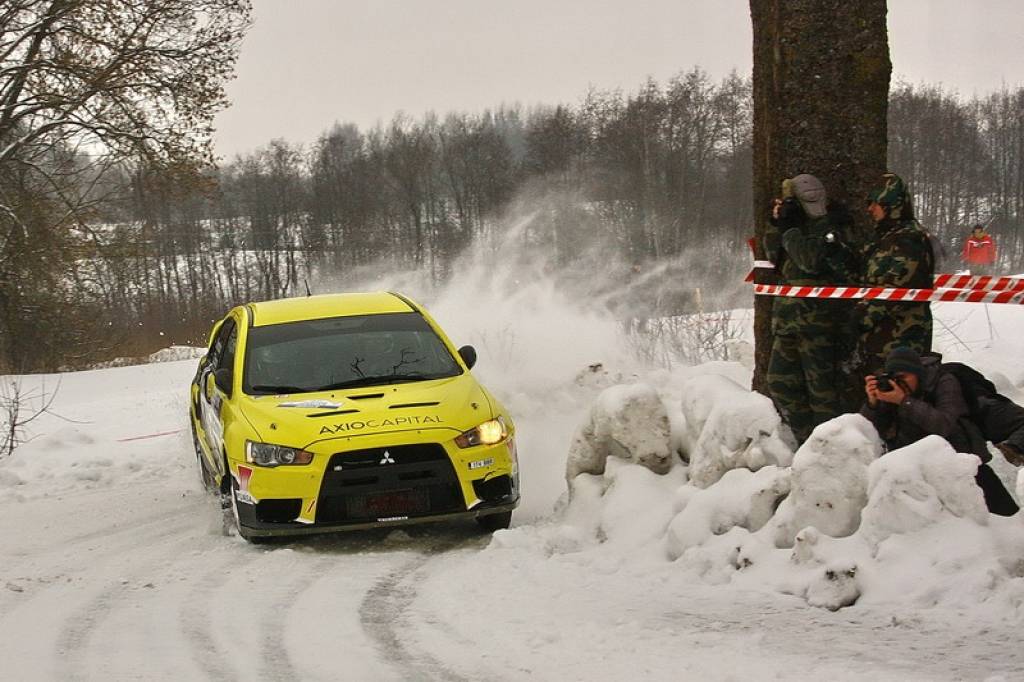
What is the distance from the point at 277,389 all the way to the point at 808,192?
13.0 ft

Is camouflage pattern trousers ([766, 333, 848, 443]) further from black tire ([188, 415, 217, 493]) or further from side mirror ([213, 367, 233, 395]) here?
black tire ([188, 415, 217, 493])

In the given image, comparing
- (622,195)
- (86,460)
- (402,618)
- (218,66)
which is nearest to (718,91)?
(622,195)

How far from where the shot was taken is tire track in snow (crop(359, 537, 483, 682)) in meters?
4.73

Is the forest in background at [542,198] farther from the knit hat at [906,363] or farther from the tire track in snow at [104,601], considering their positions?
the knit hat at [906,363]

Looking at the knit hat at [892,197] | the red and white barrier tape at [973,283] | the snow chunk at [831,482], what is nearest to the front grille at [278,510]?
the snow chunk at [831,482]

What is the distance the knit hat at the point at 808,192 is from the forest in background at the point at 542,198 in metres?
46.0

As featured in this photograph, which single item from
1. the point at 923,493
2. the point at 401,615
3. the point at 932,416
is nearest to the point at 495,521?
the point at 401,615

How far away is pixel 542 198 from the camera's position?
79438 millimetres

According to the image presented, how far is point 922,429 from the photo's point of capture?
5.63 meters

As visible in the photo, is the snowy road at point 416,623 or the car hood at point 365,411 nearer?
the snowy road at point 416,623

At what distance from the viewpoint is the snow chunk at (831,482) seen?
17.6 ft

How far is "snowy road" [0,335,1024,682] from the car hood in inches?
30.9

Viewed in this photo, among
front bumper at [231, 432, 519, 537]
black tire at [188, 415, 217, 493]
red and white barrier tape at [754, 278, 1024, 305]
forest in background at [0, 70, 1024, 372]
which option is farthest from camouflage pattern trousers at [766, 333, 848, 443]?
forest in background at [0, 70, 1024, 372]

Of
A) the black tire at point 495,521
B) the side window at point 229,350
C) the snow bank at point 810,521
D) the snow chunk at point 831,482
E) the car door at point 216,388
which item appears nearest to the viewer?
the snow bank at point 810,521
